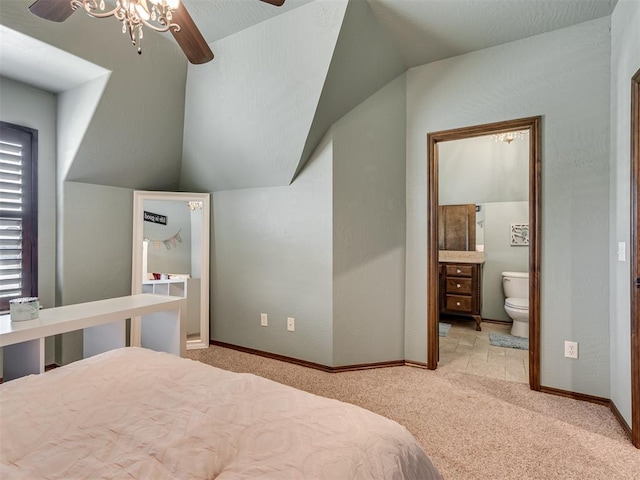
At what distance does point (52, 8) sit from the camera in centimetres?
137

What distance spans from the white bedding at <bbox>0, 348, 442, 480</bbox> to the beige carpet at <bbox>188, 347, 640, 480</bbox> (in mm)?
969

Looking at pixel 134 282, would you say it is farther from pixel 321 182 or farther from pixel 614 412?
pixel 614 412

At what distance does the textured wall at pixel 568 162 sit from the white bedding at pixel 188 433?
1.97 meters

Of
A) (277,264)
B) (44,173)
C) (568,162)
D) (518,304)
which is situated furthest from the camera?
(518,304)

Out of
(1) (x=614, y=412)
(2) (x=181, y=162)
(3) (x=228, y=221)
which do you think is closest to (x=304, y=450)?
(1) (x=614, y=412)

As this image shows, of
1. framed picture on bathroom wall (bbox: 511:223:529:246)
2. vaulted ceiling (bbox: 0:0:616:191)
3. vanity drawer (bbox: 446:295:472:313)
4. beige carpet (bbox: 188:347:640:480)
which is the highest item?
vaulted ceiling (bbox: 0:0:616:191)

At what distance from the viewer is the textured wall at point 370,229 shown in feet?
9.20

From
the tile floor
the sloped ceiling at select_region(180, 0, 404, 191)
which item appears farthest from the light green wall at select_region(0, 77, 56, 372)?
the tile floor

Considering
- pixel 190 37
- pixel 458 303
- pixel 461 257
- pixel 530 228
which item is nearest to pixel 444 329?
pixel 458 303

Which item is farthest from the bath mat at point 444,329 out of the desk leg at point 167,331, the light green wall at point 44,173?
the light green wall at point 44,173

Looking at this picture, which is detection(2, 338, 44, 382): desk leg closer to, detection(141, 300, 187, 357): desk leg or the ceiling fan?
detection(141, 300, 187, 357): desk leg

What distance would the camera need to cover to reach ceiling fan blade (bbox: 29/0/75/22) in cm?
133

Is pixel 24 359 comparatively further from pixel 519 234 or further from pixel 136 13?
pixel 519 234

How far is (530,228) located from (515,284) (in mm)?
2107
